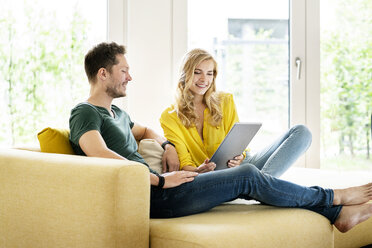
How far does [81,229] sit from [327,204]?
99 cm

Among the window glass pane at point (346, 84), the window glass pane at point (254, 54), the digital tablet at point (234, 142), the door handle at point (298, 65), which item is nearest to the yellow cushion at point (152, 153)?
the digital tablet at point (234, 142)

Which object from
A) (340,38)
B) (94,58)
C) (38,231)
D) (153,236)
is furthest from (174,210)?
(340,38)

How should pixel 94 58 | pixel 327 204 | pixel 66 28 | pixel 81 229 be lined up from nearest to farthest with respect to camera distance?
pixel 81 229, pixel 327 204, pixel 94 58, pixel 66 28

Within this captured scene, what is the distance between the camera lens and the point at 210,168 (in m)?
2.34

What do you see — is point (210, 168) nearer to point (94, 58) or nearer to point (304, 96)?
point (94, 58)

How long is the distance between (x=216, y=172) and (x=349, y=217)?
0.57 meters

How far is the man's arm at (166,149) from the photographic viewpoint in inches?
99.2

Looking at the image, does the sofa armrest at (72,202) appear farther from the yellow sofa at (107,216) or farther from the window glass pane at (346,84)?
the window glass pane at (346,84)

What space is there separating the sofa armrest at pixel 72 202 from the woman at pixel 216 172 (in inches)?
9.9

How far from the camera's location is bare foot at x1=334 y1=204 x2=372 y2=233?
204 cm

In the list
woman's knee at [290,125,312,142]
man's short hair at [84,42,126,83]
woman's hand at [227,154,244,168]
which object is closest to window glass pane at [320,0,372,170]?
woman's knee at [290,125,312,142]

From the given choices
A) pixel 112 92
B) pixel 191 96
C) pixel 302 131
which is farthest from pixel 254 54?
pixel 112 92

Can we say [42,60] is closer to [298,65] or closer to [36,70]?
[36,70]

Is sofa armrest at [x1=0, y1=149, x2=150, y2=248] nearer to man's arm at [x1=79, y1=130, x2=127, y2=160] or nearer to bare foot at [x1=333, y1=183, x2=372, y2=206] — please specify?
man's arm at [x1=79, y1=130, x2=127, y2=160]
